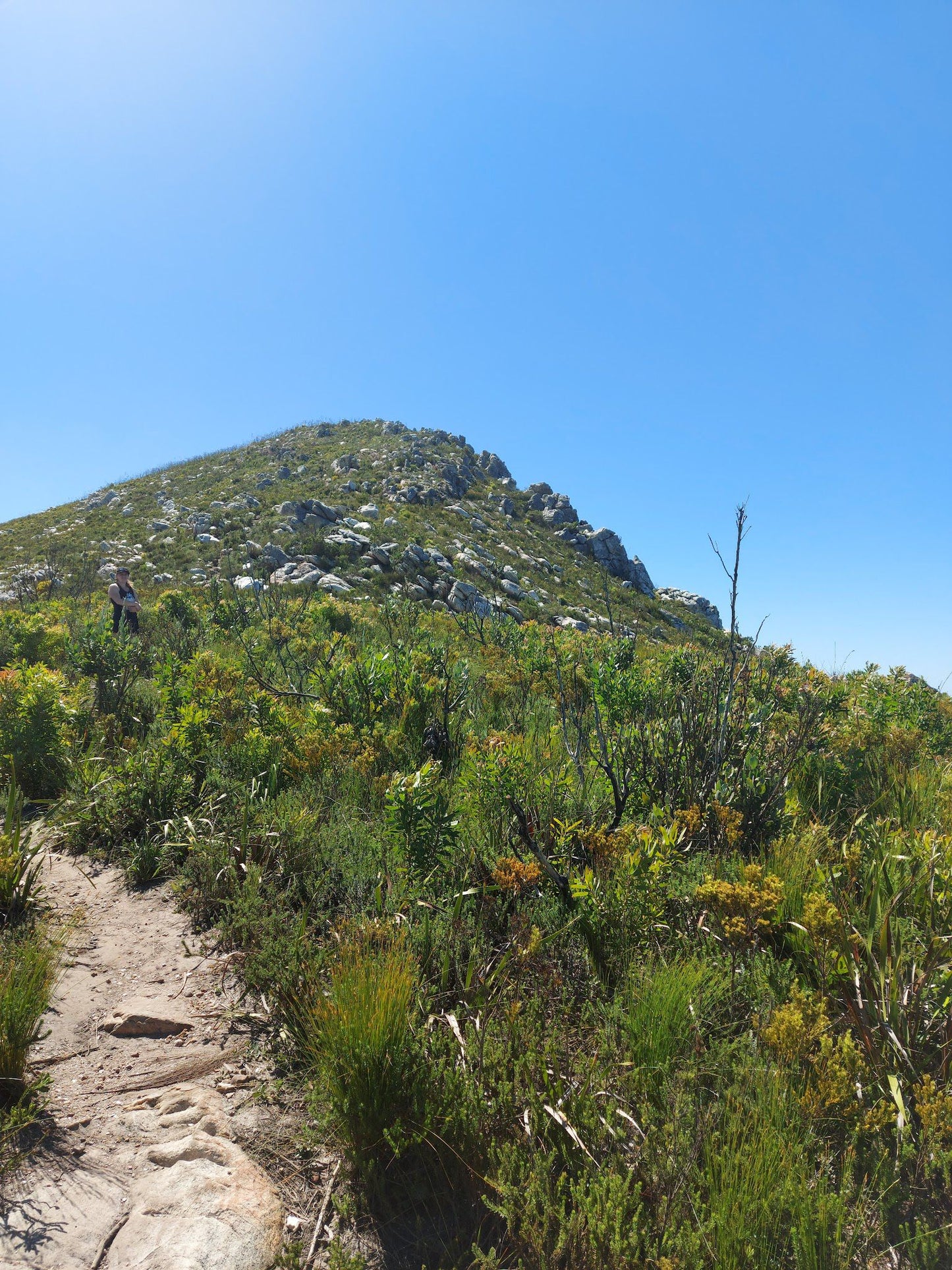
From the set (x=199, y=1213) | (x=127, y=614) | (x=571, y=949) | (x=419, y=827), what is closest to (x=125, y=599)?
(x=127, y=614)

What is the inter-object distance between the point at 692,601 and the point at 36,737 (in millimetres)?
51334

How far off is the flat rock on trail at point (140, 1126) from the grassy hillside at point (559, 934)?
0.19 m

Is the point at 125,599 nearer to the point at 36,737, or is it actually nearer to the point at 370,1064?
the point at 36,737

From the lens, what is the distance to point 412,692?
6.21 m

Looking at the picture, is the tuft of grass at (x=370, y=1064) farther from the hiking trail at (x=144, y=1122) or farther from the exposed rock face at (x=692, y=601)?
the exposed rock face at (x=692, y=601)

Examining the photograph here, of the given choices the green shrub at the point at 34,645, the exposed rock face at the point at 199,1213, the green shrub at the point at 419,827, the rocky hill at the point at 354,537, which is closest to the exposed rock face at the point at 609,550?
the rocky hill at the point at 354,537

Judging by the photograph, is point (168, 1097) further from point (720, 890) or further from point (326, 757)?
point (326, 757)

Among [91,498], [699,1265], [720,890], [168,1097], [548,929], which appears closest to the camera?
[699,1265]

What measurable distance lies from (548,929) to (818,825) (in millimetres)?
2176

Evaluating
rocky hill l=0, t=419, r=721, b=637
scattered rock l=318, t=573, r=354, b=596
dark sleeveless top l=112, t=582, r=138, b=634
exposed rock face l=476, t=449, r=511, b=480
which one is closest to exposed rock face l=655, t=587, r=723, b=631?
rocky hill l=0, t=419, r=721, b=637

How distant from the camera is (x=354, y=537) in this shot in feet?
88.2

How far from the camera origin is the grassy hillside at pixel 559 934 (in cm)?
179

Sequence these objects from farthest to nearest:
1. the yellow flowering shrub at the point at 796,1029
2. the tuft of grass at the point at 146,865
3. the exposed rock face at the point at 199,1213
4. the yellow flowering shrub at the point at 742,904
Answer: the tuft of grass at the point at 146,865, the yellow flowering shrub at the point at 742,904, the yellow flowering shrub at the point at 796,1029, the exposed rock face at the point at 199,1213

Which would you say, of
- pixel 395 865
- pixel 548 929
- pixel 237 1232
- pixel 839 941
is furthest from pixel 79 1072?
pixel 839 941
